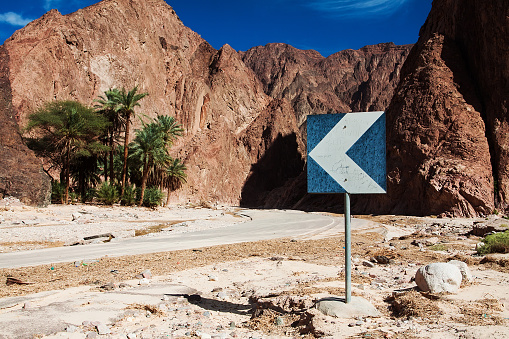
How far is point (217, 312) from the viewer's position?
5195 millimetres

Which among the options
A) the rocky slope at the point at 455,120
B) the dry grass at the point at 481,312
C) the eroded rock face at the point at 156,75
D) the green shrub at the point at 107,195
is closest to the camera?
the dry grass at the point at 481,312

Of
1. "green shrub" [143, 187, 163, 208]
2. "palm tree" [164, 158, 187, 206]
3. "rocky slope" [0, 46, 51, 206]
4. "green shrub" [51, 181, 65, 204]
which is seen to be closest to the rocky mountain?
"rocky slope" [0, 46, 51, 206]

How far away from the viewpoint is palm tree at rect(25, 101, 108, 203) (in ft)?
109

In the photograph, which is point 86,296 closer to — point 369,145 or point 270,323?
point 270,323

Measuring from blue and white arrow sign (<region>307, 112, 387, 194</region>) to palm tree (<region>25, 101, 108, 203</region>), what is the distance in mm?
31808

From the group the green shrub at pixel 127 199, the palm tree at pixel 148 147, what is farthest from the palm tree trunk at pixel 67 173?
the palm tree at pixel 148 147

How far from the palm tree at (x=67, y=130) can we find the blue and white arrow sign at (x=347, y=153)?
104 ft

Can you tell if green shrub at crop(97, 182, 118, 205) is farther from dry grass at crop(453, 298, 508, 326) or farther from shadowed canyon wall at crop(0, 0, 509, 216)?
dry grass at crop(453, 298, 508, 326)

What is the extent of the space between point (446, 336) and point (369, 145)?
7.59 feet

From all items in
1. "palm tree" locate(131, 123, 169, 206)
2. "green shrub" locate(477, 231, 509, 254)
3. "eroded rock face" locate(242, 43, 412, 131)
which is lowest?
"green shrub" locate(477, 231, 509, 254)

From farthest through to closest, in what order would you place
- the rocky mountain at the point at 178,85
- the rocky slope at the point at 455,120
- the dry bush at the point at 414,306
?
the rocky mountain at the point at 178,85, the rocky slope at the point at 455,120, the dry bush at the point at 414,306

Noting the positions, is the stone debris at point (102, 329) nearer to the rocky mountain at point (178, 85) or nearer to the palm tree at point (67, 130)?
the rocky mountain at point (178, 85)

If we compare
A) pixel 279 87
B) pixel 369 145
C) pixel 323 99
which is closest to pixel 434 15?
pixel 369 145

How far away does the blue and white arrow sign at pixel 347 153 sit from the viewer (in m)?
4.75
